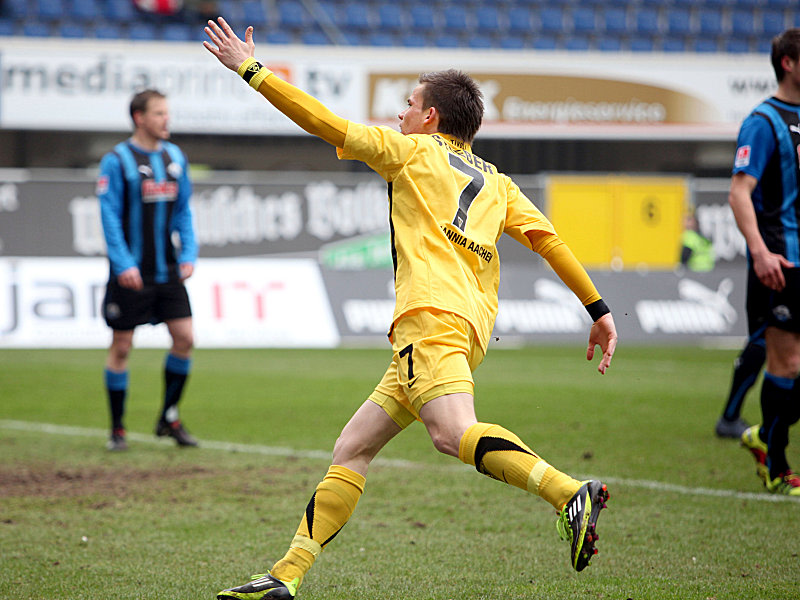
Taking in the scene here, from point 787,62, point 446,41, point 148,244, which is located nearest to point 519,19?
point 446,41

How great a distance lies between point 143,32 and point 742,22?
12943 millimetres

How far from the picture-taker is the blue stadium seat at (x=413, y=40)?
66.4 feet

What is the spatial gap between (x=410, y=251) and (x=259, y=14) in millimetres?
17937

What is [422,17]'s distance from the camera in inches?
827

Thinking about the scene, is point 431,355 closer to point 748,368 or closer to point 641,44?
point 748,368

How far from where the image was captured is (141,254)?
257 inches

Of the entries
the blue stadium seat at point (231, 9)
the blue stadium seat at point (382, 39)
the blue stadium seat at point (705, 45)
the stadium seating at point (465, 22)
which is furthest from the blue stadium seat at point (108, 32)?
the blue stadium seat at point (705, 45)

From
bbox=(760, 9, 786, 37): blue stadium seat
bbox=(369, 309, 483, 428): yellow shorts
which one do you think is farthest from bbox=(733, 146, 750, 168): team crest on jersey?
bbox=(760, 9, 786, 37): blue stadium seat

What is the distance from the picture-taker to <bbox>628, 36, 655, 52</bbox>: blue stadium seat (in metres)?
21.1

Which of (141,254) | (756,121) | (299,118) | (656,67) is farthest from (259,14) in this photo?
(299,118)

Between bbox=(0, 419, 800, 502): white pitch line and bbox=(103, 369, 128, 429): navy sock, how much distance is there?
32 cm

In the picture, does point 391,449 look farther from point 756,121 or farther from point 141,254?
point 756,121

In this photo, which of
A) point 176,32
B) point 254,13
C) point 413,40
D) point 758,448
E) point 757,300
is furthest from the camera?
point 413,40

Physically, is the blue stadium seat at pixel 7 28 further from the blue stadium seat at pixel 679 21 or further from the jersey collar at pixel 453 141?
the jersey collar at pixel 453 141
